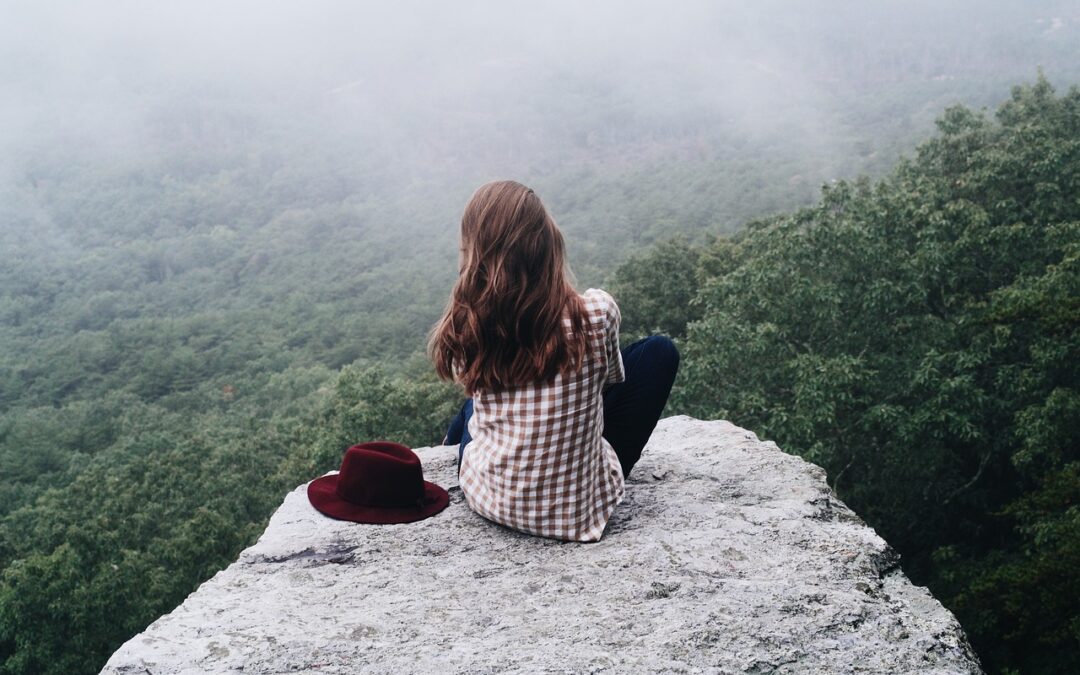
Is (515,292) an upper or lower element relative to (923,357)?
upper

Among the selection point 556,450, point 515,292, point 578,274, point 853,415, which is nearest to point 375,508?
point 556,450

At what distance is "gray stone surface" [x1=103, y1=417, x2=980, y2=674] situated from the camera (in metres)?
2.73

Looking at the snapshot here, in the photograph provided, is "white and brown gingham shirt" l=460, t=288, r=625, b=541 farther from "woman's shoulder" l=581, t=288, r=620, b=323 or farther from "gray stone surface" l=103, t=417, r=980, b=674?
"gray stone surface" l=103, t=417, r=980, b=674

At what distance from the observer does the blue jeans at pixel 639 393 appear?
11.8ft

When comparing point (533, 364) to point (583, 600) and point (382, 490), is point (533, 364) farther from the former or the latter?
point (382, 490)

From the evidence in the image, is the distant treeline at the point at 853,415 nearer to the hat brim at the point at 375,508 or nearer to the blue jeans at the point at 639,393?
the blue jeans at the point at 639,393

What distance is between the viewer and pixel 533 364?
3135 mm

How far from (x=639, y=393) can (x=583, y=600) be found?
0.99m

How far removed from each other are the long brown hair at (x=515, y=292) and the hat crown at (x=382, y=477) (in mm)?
844

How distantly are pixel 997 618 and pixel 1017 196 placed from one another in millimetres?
9075

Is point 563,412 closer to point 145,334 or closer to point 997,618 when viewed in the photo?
point 997,618

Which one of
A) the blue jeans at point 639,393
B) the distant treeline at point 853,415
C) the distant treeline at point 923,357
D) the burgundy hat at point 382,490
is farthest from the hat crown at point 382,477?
the distant treeline at point 923,357

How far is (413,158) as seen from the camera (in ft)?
486

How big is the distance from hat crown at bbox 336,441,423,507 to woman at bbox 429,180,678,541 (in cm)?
42
